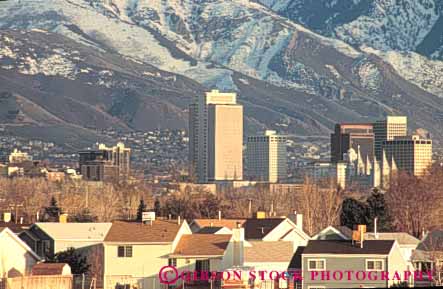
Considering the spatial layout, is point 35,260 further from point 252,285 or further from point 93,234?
point 252,285

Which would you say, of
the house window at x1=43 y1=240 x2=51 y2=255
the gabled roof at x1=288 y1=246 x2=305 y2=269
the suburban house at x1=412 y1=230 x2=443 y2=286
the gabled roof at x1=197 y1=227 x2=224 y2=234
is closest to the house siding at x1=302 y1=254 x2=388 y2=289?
the gabled roof at x1=288 y1=246 x2=305 y2=269

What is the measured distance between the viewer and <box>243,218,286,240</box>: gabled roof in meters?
54.9

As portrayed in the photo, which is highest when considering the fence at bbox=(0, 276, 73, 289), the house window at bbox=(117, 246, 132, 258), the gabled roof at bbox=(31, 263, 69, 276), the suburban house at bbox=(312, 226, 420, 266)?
the suburban house at bbox=(312, 226, 420, 266)

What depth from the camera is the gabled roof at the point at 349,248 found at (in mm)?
42188

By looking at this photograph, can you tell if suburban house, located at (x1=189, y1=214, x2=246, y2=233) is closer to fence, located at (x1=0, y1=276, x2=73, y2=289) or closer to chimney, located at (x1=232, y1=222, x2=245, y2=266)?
chimney, located at (x1=232, y1=222, x2=245, y2=266)

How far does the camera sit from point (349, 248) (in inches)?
1694

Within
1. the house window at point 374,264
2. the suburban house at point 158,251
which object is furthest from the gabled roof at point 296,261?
the house window at point 374,264

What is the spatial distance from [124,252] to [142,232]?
1225mm

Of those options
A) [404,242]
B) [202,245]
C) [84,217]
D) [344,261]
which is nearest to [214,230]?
[404,242]

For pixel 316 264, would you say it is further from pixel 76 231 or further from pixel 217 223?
pixel 217 223

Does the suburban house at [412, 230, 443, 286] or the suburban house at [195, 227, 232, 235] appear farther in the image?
the suburban house at [195, 227, 232, 235]

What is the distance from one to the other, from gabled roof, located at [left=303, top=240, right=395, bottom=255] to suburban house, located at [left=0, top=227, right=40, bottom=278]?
23.6ft

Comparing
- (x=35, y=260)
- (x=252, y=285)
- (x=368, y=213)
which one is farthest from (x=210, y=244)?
(x=368, y=213)

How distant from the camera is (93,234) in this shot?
2004 inches
